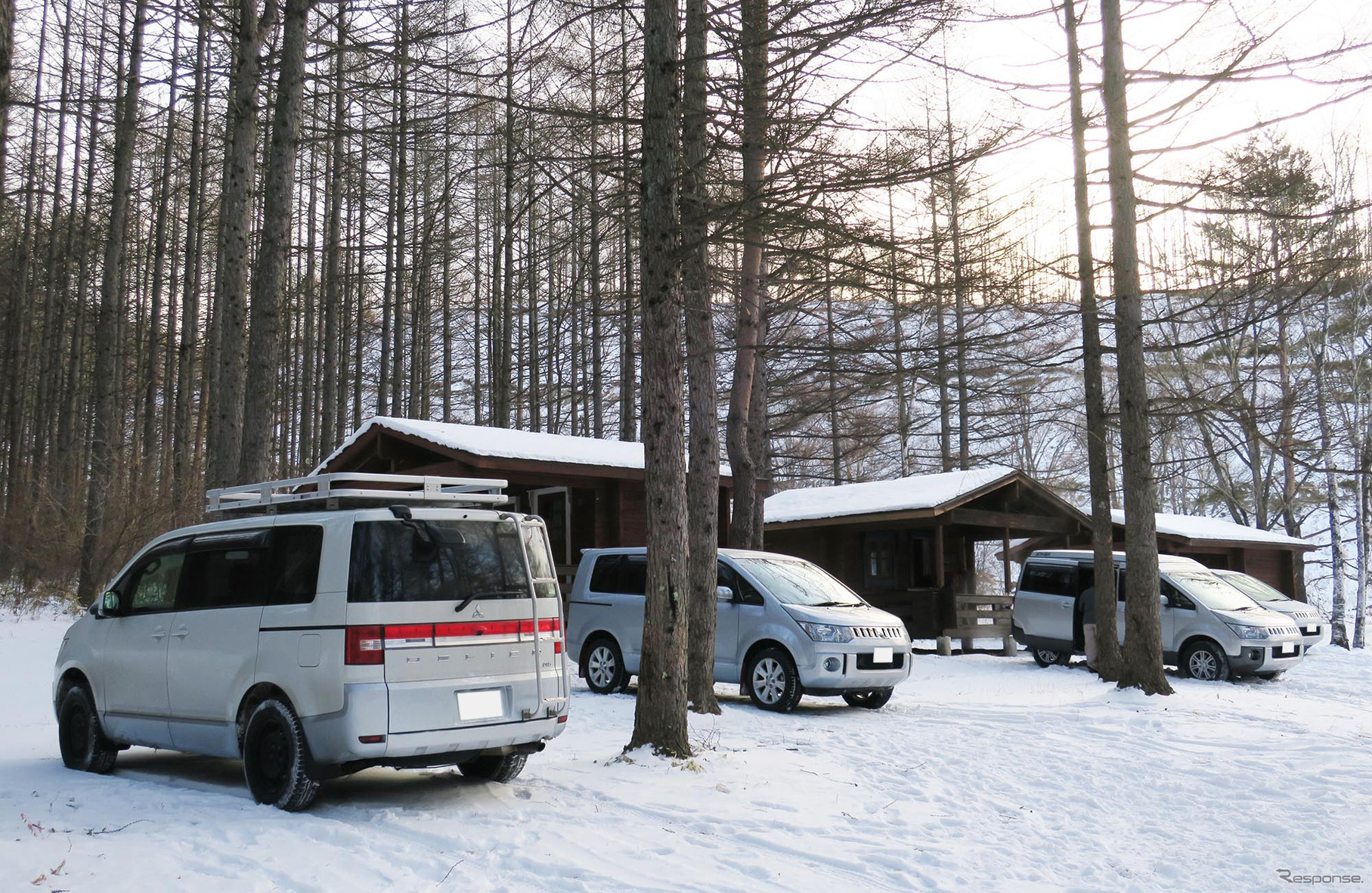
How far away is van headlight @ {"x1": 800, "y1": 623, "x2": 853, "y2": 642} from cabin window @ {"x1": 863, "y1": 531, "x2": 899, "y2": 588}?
15646mm

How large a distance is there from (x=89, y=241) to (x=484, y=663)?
30.6 metres

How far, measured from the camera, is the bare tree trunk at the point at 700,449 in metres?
10.9

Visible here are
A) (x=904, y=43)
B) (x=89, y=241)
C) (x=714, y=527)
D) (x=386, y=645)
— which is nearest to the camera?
(x=386, y=645)

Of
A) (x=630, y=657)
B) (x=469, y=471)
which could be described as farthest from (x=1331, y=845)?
(x=469, y=471)

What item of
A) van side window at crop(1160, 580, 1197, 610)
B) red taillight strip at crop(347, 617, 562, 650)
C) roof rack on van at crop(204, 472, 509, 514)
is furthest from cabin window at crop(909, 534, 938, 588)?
red taillight strip at crop(347, 617, 562, 650)

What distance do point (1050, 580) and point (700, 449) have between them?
10.1 metres

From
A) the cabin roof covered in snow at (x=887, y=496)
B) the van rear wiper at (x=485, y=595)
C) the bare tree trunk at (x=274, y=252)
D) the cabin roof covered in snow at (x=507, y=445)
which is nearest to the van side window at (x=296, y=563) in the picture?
the van rear wiper at (x=485, y=595)

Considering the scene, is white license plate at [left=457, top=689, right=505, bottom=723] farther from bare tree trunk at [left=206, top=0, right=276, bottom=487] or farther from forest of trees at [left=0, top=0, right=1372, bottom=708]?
bare tree trunk at [left=206, top=0, right=276, bottom=487]

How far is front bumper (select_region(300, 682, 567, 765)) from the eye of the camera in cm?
629

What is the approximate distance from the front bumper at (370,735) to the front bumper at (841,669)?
18.2 feet

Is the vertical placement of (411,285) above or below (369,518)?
above

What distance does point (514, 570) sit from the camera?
284 inches

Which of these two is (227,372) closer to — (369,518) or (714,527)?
(714,527)

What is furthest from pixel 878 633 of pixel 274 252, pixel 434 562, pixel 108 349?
pixel 108 349
